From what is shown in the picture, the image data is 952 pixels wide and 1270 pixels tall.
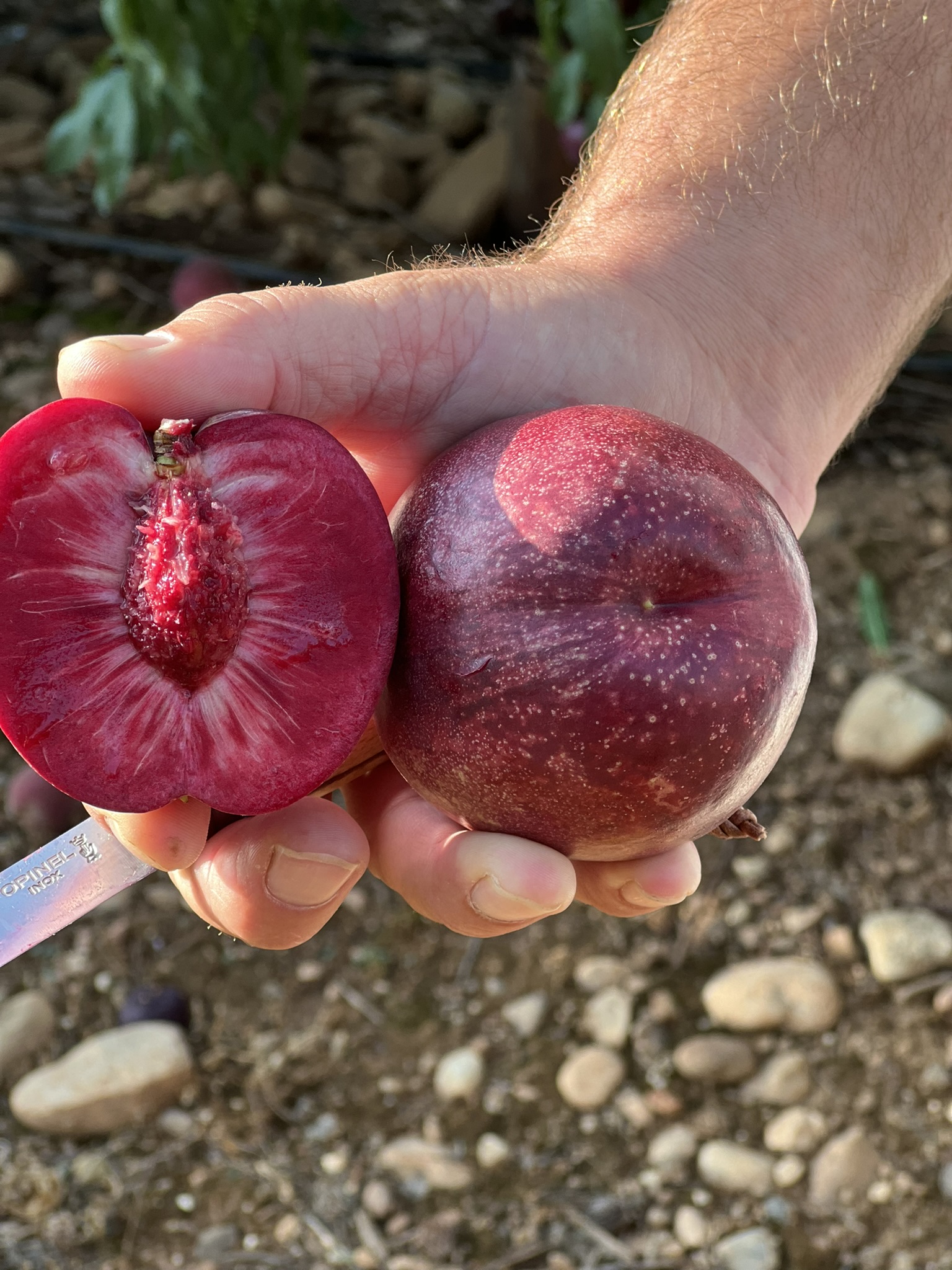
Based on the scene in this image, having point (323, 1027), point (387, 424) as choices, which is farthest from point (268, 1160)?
point (387, 424)

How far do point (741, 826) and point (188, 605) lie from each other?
74 centimetres

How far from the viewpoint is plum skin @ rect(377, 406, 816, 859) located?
1342mm

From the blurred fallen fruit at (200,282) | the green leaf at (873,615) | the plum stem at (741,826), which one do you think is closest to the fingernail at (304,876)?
the plum stem at (741,826)

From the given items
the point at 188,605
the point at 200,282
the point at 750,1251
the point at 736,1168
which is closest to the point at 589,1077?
the point at 736,1168

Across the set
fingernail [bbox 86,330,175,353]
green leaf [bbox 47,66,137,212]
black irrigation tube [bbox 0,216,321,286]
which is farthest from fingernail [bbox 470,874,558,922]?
black irrigation tube [bbox 0,216,321,286]

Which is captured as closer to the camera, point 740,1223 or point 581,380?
point 581,380

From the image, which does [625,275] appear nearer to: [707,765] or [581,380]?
[581,380]

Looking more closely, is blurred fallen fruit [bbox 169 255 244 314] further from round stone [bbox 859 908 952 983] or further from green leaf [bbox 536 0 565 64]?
round stone [bbox 859 908 952 983]

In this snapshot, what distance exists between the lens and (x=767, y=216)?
1.98 meters

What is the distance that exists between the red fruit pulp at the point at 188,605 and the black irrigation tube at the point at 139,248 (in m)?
2.88

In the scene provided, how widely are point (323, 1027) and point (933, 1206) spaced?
110 centimetres

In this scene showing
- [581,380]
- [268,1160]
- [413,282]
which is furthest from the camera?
[268,1160]

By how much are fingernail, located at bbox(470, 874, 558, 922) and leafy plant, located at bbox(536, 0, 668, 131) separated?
181 centimetres

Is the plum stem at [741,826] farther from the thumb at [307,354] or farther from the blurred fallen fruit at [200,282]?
the blurred fallen fruit at [200,282]
